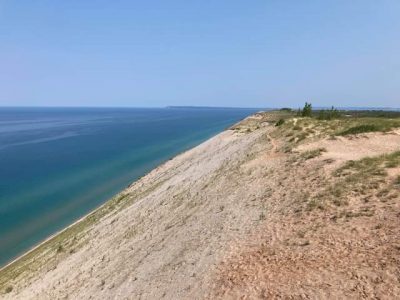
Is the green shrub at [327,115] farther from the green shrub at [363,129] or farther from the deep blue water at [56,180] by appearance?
the deep blue water at [56,180]

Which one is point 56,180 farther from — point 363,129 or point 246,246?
point 246,246

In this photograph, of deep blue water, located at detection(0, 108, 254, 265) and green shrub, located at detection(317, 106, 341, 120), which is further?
green shrub, located at detection(317, 106, 341, 120)

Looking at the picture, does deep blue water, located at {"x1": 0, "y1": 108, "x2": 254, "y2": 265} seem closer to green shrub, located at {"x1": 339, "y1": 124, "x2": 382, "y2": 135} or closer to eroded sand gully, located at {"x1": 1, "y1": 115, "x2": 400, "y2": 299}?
eroded sand gully, located at {"x1": 1, "y1": 115, "x2": 400, "y2": 299}

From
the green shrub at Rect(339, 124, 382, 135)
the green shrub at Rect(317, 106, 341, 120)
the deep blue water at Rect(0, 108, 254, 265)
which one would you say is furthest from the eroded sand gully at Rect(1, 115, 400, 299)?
the green shrub at Rect(317, 106, 341, 120)

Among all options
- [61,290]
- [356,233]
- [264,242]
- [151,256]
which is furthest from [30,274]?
[356,233]

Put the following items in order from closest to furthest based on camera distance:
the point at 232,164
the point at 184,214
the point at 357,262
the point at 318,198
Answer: the point at 357,262
the point at 318,198
the point at 184,214
the point at 232,164

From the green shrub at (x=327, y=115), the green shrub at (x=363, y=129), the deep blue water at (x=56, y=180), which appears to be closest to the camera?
the green shrub at (x=363, y=129)

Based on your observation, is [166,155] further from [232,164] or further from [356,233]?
[356,233]

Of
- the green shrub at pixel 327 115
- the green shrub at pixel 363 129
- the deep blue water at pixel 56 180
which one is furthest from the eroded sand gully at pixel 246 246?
the green shrub at pixel 327 115

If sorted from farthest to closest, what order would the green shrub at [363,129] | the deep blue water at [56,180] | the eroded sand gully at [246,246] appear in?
the deep blue water at [56,180] → the green shrub at [363,129] → the eroded sand gully at [246,246]
